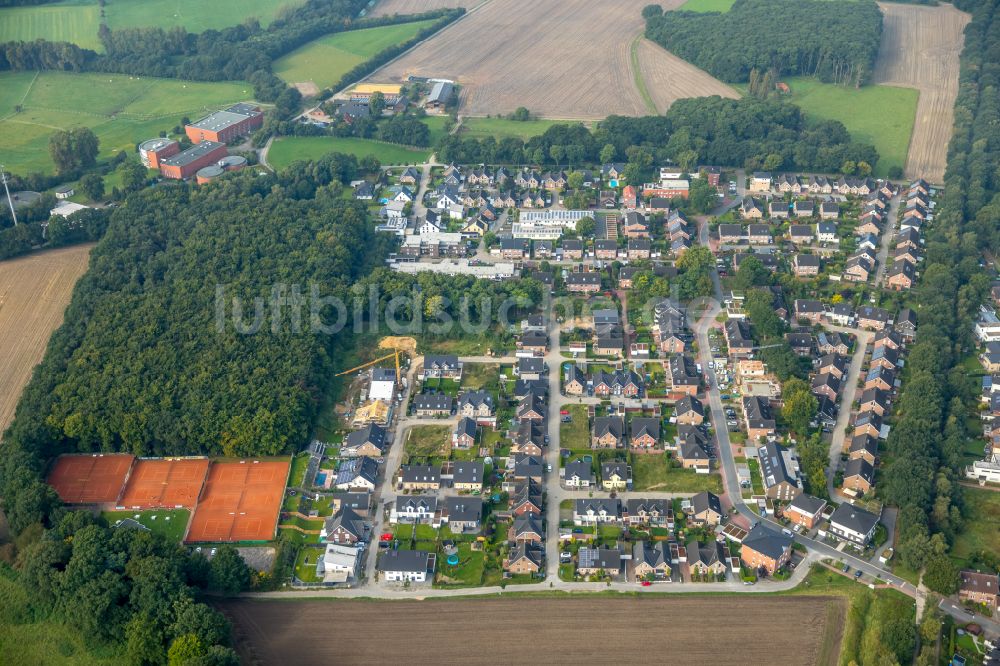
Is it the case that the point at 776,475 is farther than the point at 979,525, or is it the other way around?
the point at 776,475

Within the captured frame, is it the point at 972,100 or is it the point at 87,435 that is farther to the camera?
the point at 972,100

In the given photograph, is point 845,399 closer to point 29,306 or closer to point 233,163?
point 29,306

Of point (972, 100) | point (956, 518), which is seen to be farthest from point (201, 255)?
point (972, 100)

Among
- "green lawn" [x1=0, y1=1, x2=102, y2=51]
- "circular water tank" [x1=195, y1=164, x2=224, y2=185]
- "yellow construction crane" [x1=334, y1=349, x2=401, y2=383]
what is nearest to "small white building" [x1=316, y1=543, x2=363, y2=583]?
"yellow construction crane" [x1=334, y1=349, x2=401, y2=383]

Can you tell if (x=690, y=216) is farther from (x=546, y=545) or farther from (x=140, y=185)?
(x=140, y=185)

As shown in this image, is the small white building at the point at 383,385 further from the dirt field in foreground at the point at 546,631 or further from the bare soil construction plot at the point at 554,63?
the bare soil construction plot at the point at 554,63

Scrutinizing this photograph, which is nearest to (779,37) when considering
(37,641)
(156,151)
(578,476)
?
(156,151)

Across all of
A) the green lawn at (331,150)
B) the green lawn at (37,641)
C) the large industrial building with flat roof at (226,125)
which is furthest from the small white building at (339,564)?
the large industrial building with flat roof at (226,125)
